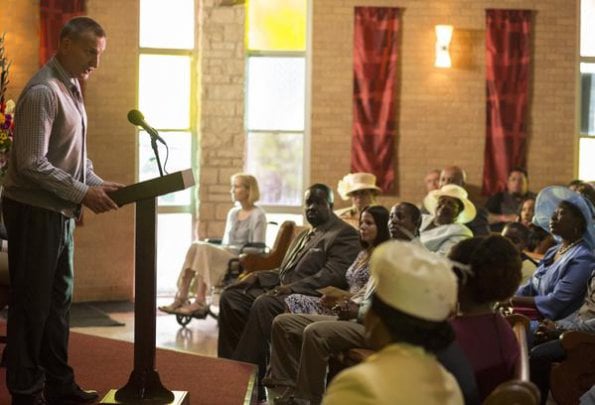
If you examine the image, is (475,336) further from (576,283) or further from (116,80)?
(116,80)

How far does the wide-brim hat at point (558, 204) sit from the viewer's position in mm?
6449

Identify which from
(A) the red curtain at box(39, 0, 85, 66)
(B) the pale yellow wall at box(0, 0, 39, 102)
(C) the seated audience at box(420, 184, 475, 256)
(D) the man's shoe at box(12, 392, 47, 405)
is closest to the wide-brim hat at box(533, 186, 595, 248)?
(C) the seated audience at box(420, 184, 475, 256)

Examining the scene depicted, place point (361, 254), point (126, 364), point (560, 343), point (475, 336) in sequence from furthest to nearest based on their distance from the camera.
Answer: point (361, 254) → point (126, 364) → point (560, 343) → point (475, 336)

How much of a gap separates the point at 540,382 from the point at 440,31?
6401 millimetres

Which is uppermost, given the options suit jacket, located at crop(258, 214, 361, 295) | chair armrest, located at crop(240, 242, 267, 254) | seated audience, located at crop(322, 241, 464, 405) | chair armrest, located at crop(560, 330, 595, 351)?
seated audience, located at crop(322, 241, 464, 405)

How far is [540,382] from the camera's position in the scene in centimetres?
614

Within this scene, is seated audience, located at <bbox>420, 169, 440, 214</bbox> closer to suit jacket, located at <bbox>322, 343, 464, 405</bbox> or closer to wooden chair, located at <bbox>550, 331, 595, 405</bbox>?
wooden chair, located at <bbox>550, 331, 595, 405</bbox>

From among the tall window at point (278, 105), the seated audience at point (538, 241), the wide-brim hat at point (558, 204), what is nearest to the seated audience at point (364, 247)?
the wide-brim hat at point (558, 204)

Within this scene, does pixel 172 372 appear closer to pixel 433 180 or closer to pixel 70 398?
pixel 70 398

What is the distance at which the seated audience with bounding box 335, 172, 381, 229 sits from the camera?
35.4 ft

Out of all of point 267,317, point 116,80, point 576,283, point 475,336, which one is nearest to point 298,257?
point 267,317

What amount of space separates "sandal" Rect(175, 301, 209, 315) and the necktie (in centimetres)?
289

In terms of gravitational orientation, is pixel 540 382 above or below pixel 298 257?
below

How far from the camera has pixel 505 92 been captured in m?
12.3
